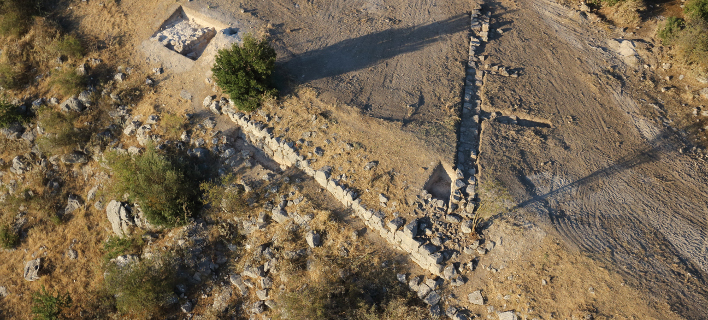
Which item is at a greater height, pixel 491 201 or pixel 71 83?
pixel 491 201

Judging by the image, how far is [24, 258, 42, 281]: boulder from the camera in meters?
9.23

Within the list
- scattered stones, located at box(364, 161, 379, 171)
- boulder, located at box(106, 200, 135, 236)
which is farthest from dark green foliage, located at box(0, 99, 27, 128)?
scattered stones, located at box(364, 161, 379, 171)

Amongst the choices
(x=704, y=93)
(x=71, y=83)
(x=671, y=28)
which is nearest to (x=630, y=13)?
(x=671, y=28)

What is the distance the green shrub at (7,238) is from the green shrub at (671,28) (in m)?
19.2

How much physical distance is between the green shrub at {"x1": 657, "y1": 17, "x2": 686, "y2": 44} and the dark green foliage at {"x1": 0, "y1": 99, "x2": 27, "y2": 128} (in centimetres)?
1951

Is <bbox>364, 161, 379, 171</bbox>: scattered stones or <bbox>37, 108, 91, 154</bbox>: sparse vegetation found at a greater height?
<bbox>364, 161, 379, 171</bbox>: scattered stones

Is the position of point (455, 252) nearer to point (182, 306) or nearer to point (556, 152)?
point (556, 152)

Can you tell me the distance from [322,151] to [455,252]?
3.77 meters

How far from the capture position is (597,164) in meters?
8.69

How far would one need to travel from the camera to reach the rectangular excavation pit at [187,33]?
11820 millimetres

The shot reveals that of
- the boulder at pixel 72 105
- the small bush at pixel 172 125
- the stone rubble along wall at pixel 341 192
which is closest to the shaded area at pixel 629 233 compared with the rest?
the stone rubble along wall at pixel 341 192

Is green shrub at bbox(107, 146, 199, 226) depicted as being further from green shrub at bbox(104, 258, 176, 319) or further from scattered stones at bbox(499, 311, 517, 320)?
scattered stones at bbox(499, 311, 517, 320)

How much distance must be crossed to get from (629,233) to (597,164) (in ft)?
6.00

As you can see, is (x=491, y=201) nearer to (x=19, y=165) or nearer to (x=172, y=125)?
(x=172, y=125)
